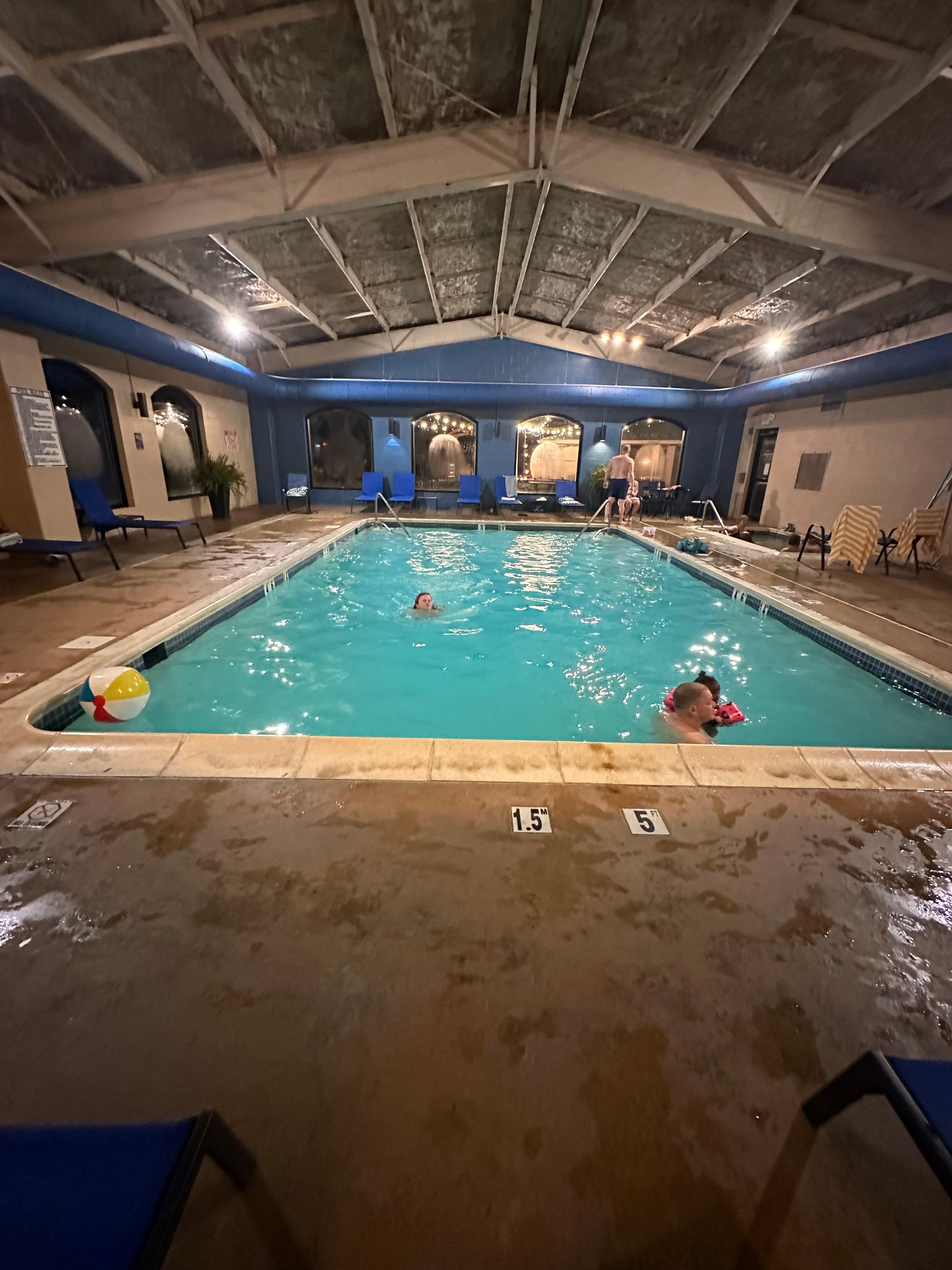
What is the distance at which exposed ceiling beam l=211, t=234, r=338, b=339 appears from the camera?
617 centimetres

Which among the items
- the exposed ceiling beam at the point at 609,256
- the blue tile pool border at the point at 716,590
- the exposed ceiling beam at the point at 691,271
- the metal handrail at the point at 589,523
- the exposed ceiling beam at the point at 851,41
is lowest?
the blue tile pool border at the point at 716,590

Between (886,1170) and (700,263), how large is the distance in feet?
28.6

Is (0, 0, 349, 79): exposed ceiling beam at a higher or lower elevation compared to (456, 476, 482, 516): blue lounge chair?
higher

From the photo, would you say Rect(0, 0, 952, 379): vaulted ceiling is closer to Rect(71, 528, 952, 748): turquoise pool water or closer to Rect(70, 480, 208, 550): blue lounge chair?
Rect(70, 480, 208, 550): blue lounge chair

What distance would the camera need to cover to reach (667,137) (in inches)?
190

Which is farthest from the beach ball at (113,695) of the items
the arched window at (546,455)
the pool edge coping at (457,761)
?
the arched window at (546,455)

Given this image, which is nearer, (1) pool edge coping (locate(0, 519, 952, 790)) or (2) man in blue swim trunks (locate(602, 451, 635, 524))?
(1) pool edge coping (locate(0, 519, 952, 790))

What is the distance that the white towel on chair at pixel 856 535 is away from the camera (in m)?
6.30

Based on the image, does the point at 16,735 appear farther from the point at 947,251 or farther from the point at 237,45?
the point at 947,251

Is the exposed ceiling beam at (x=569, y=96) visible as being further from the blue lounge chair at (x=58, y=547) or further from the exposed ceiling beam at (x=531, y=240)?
the blue lounge chair at (x=58, y=547)

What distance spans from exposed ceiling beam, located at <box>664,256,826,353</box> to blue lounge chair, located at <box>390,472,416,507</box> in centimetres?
637

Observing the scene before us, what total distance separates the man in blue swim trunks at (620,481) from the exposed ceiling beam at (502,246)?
3867mm

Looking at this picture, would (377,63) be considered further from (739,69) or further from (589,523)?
(589,523)

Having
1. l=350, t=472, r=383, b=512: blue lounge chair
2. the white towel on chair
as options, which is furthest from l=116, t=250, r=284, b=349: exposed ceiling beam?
the white towel on chair
